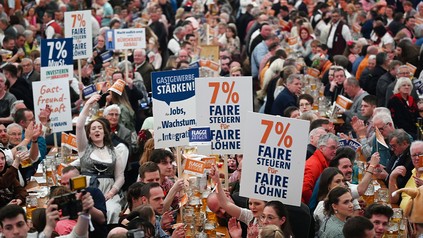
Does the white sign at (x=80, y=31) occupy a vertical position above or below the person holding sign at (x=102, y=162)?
above

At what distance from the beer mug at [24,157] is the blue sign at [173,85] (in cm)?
208

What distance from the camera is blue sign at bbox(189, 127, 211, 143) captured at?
1401 centimetres

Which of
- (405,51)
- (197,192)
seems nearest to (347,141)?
(197,192)

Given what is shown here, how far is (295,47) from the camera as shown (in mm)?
26391

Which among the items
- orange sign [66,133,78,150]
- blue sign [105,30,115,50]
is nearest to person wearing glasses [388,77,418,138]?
orange sign [66,133,78,150]

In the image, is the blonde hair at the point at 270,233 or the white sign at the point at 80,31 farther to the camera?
the white sign at the point at 80,31

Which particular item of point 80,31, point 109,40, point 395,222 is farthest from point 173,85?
point 109,40

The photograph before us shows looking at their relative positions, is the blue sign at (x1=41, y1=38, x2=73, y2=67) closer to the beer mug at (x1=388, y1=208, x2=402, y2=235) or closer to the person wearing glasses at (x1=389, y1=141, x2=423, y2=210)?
the person wearing glasses at (x1=389, y1=141, x2=423, y2=210)

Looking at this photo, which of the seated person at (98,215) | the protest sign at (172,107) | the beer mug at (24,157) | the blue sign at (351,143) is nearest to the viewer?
the seated person at (98,215)

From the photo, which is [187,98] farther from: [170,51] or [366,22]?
[366,22]

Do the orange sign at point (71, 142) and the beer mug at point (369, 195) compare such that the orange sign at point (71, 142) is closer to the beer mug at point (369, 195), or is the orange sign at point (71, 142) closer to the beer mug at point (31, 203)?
the beer mug at point (31, 203)

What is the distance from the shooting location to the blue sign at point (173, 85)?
14.3m

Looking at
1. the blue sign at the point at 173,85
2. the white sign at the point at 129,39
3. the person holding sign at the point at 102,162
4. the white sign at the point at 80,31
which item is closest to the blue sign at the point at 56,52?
the white sign at the point at 80,31

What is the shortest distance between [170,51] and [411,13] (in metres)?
6.67
